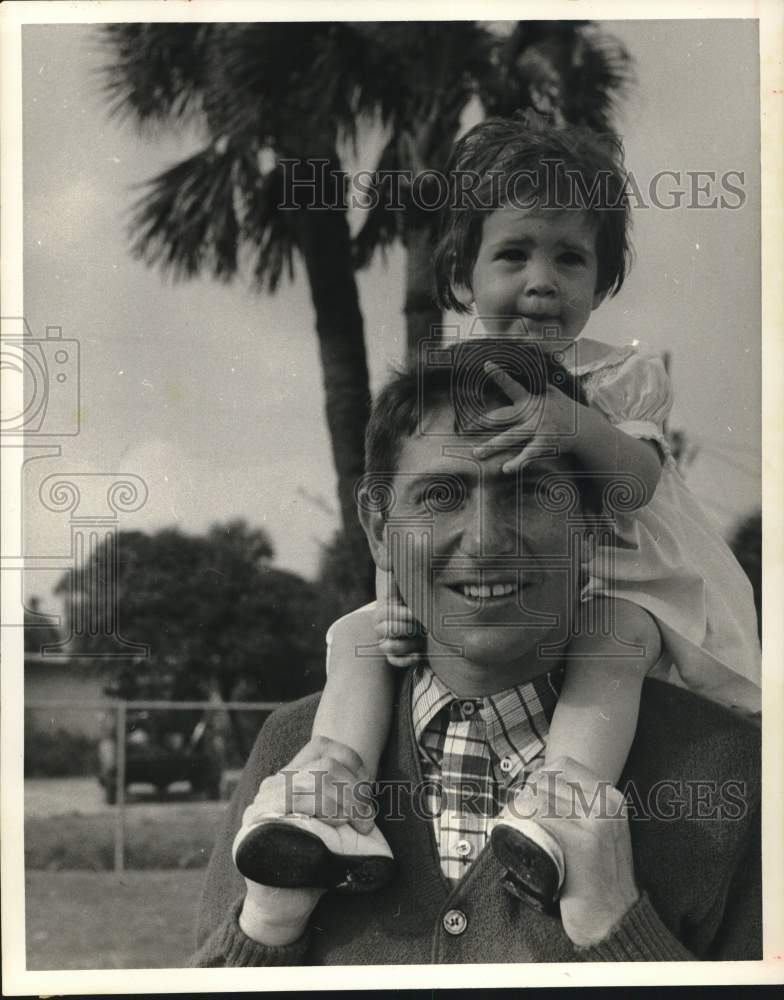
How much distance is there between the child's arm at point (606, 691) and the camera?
2.67m

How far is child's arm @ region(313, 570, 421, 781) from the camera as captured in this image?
273 centimetres

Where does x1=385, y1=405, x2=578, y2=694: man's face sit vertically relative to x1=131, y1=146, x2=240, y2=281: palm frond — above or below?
below

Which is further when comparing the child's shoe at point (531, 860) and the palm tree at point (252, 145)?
the palm tree at point (252, 145)

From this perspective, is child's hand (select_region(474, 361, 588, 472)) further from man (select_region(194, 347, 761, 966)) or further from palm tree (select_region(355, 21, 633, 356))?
palm tree (select_region(355, 21, 633, 356))

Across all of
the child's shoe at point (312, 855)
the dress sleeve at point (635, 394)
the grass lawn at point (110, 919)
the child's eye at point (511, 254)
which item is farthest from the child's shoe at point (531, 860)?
the child's eye at point (511, 254)

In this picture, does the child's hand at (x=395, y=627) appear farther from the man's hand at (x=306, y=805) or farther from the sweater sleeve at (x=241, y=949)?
the sweater sleeve at (x=241, y=949)

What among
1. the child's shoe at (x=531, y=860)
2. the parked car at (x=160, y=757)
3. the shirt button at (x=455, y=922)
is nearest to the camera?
the child's shoe at (x=531, y=860)

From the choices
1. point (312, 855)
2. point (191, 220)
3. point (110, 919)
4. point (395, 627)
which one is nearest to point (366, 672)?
point (395, 627)

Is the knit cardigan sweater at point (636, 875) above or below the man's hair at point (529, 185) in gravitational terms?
below

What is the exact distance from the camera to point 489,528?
2701mm

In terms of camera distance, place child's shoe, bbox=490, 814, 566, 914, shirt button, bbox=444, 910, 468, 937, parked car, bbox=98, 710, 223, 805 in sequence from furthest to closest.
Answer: parked car, bbox=98, 710, 223, 805
shirt button, bbox=444, 910, 468, 937
child's shoe, bbox=490, 814, 566, 914

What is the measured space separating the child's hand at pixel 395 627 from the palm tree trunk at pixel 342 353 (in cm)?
3

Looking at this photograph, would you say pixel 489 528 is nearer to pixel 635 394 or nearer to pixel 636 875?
pixel 635 394

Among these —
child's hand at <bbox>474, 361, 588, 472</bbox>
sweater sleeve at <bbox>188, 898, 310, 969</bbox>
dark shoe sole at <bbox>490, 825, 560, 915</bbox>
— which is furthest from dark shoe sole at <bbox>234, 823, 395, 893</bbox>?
child's hand at <bbox>474, 361, 588, 472</bbox>
